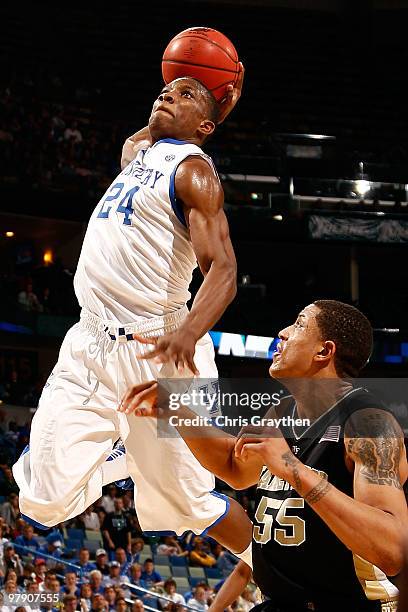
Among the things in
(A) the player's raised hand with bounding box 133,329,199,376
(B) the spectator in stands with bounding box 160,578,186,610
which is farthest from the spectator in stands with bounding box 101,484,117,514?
(A) the player's raised hand with bounding box 133,329,199,376

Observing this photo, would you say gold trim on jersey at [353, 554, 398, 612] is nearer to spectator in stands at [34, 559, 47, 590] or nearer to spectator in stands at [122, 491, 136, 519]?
spectator in stands at [34, 559, 47, 590]

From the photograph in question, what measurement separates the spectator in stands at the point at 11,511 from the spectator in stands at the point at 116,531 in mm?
1032

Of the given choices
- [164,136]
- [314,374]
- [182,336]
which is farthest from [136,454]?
[164,136]

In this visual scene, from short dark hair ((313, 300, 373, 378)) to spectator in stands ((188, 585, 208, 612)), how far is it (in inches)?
248

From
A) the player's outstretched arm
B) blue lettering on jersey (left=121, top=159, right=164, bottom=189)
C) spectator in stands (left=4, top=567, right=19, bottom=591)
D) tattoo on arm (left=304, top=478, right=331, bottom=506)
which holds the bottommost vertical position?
spectator in stands (left=4, top=567, right=19, bottom=591)

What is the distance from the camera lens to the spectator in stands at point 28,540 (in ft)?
29.3

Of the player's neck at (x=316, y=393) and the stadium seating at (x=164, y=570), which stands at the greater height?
the player's neck at (x=316, y=393)

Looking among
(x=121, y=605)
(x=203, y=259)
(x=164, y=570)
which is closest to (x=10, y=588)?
(x=121, y=605)

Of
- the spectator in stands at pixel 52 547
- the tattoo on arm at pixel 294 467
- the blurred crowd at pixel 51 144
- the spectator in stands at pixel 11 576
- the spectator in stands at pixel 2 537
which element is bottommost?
the spectator in stands at pixel 11 576

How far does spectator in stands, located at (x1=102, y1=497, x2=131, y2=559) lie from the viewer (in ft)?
33.3

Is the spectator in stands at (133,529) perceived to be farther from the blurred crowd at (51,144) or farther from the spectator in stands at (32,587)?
the blurred crowd at (51,144)

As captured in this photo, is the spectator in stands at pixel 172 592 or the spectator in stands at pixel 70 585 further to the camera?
the spectator in stands at pixel 172 592

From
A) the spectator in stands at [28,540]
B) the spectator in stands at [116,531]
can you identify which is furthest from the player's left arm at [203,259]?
the spectator in stands at [116,531]

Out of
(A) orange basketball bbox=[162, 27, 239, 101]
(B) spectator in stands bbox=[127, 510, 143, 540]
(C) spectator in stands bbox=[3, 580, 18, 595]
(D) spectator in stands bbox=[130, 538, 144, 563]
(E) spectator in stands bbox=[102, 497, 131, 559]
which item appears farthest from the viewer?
(B) spectator in stands bbox=[127, 510, 143, 540]
